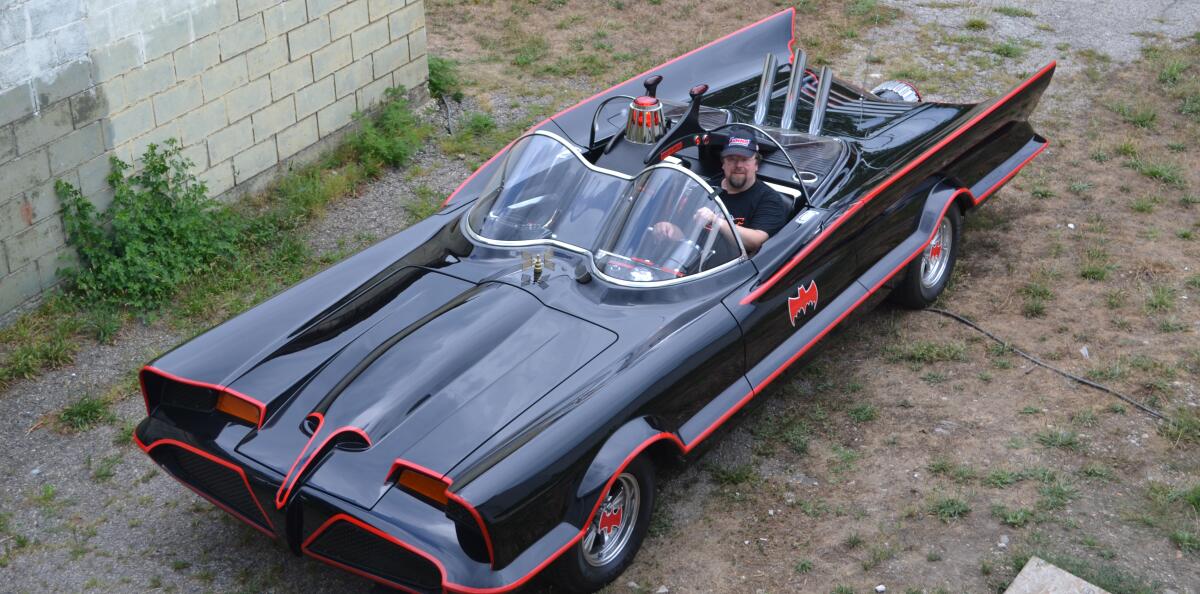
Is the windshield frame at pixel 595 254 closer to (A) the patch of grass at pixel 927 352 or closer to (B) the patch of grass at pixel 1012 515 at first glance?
(A) the patch of grass at pixel 927 352

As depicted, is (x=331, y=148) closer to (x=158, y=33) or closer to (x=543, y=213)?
(x=158, y=33)

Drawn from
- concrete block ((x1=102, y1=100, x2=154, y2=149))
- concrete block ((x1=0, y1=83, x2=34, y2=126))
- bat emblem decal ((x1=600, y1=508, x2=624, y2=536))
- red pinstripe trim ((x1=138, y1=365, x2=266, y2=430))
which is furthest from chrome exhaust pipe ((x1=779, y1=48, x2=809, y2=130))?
concrete block ((x1=0, y1=83, x2=34, y2=126))

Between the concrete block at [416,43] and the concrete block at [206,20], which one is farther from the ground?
the concrete block at [206,20]

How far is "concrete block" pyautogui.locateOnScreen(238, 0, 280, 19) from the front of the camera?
24.7 feet

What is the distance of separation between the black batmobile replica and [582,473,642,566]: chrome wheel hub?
0.4 inches

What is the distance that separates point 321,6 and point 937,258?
4623 mm

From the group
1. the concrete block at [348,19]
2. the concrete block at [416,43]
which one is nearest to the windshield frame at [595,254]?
the concrete block at [348,19]

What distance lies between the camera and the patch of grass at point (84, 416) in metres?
5.79

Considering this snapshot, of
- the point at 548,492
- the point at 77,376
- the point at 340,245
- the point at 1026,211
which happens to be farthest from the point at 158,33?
the point at 1026,211

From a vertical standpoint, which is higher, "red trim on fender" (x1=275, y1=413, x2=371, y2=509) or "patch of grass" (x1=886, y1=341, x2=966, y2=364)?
"red trim on fender" (x1=275, y1=413, x2=371, y2=509)

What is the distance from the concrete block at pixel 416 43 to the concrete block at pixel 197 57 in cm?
203

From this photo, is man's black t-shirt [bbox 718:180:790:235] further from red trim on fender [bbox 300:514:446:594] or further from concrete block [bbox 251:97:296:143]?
concrete block [bbox 251:97:296:143]

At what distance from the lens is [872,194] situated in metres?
5.73

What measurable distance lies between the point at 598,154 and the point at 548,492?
108 inches
